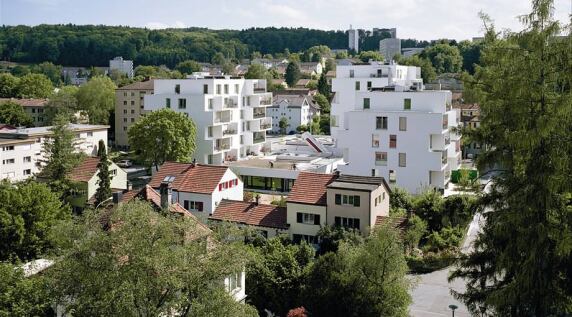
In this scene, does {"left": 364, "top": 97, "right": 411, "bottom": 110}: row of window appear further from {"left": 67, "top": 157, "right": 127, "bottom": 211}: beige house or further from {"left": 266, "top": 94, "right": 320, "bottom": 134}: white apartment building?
{"left": 266, "top": 94, "right": 320, "bottom": 134}: white apartment building

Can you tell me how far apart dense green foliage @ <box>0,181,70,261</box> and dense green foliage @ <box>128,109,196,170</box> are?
69.0 ft

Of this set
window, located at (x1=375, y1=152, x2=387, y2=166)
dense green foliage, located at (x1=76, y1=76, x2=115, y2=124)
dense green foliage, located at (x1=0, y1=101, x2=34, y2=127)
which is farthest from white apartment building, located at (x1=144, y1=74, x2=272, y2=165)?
dense green foliage, located at (x1=76, y1=76, x2=115, y2=124)

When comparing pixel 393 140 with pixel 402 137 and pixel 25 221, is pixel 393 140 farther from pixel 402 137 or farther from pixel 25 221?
pixel 25 221

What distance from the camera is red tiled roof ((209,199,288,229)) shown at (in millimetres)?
36469

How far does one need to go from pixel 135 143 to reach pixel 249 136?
17318 millimetres

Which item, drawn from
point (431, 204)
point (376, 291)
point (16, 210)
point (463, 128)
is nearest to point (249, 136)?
point (431, 204)

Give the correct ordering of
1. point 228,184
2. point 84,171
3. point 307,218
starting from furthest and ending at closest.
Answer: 1. point 84,171
2. point 228,184
3. point 307,218

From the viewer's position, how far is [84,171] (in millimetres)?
43906

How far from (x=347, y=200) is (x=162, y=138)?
935 inches

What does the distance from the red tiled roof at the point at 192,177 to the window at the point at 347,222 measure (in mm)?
8547

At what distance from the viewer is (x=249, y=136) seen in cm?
6931

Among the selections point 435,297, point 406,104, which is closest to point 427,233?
point 435,297

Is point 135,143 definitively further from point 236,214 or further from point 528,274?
point 528,274

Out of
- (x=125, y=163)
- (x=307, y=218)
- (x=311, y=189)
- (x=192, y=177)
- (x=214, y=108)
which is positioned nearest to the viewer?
(x=307, y=218)
